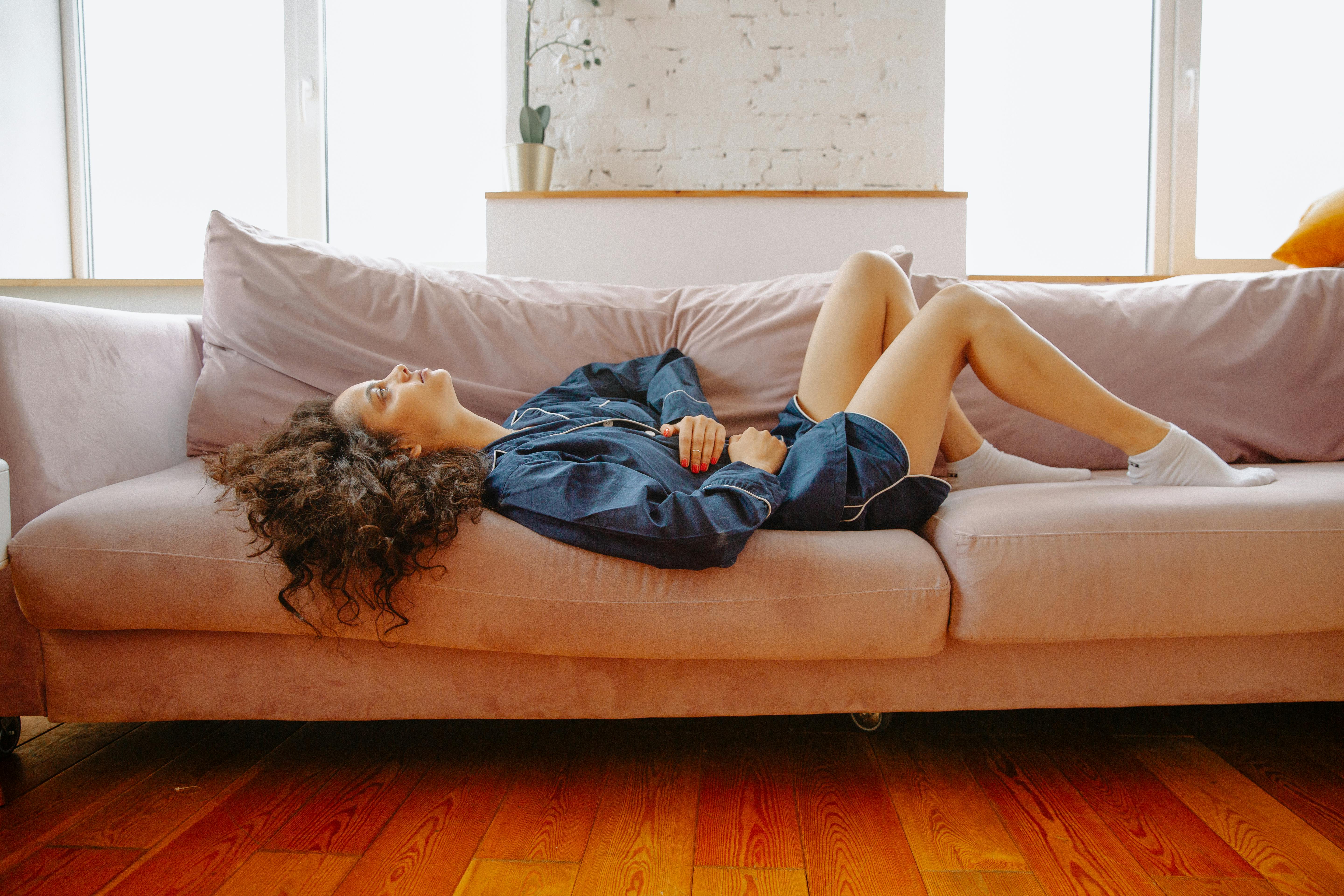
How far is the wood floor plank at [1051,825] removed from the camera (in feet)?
3.15

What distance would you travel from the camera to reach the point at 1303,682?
1208 mm

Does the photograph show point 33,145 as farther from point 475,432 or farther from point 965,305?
point 965,305

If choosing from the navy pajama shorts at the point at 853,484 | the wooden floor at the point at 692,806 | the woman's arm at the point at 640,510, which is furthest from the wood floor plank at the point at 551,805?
the navy pajama shorts at the point at 853,484

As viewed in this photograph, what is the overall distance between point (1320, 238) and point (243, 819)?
2444mm

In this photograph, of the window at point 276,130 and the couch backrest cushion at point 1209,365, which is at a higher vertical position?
the window at point 276,130

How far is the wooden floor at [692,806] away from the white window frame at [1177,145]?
6.73 feet

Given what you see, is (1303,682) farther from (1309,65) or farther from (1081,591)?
(1309,65)

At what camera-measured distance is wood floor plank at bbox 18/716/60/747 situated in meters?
1.36

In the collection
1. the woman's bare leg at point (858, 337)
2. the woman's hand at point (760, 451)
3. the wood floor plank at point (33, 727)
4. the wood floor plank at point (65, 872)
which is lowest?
the wood floor plank at point (33, 727)

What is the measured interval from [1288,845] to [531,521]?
107 cm

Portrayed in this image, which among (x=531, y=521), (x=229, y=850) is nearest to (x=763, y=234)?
(x=531, y=521)

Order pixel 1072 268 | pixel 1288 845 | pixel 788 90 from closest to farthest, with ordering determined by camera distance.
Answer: pixel 1288 845
pixel 788 90
pixel 1072 268

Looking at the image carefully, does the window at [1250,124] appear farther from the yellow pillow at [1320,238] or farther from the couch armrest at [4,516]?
the couch armrest at [4,516]

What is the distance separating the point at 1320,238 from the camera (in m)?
1.88
